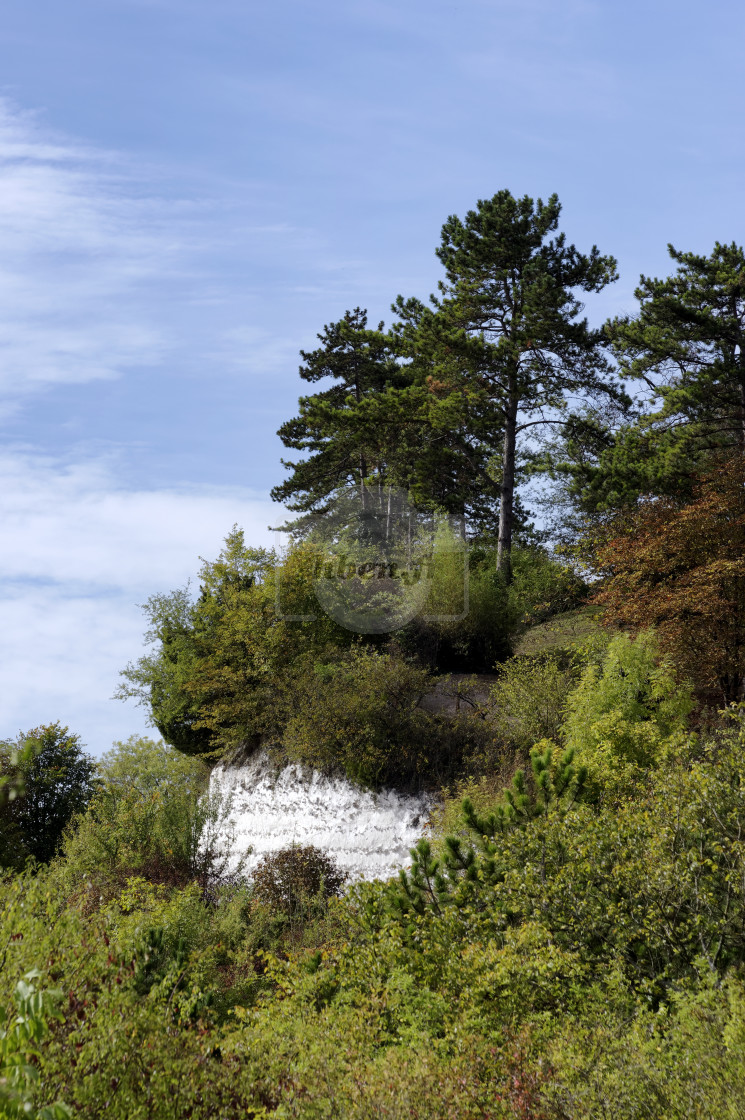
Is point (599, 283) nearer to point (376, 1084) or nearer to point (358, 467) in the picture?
point (358, 467)

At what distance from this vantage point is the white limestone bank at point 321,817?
1297 cm

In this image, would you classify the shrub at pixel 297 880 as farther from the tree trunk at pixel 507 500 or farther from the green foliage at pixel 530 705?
the tree trunk at pixel 507 500

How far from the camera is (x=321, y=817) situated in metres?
14.2

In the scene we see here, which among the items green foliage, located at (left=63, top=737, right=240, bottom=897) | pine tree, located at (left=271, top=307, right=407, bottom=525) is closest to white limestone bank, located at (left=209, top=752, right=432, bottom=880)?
green foliage, located at (left=63, top=737, right=240, bottom=897)

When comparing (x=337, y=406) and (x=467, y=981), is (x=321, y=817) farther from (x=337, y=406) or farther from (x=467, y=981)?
(x=337, y=406)

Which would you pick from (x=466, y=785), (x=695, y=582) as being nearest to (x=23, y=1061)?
(x=466, y=785)

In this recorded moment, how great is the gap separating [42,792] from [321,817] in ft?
24.9

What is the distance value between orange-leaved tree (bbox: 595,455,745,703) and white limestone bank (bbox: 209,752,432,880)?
5266 millimetres

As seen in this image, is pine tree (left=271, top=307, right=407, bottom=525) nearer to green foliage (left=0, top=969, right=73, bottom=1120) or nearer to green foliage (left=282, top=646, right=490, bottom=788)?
green foliage (left=282, top=646, right=490, bottom=788)

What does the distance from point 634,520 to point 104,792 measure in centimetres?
1200

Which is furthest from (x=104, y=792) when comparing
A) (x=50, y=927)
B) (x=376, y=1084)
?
(x=376, y=1084)

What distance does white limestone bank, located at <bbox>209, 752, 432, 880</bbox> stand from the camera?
42.6 feet

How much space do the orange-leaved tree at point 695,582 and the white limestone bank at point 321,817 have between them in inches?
207

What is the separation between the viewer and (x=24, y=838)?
18.0 m
